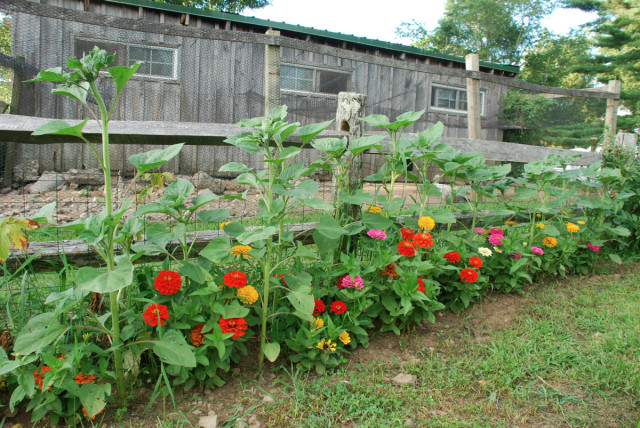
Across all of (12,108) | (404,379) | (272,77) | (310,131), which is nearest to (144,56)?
(12,108)

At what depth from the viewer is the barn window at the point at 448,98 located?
9.93m

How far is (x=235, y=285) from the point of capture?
158cm

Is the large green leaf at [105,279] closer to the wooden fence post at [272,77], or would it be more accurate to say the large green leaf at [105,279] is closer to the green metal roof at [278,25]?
the wooden fence post at [272,77]

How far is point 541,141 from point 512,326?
51.1 feet

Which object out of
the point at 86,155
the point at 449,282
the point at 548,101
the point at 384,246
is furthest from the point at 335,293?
the point at 548,101

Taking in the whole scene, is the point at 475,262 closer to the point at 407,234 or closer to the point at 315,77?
A: the point at 407,234

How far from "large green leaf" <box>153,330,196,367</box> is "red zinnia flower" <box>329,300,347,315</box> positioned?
66 centimetres

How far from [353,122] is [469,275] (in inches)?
44.2

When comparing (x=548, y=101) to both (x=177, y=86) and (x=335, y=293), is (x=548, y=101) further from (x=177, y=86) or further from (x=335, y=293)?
(x=335, y=293)

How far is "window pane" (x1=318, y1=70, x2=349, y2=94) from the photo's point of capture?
27.8 ft

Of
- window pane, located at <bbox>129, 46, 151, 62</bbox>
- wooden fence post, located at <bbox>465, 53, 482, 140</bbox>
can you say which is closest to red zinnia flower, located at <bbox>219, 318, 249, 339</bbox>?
wooden fence post, located at <bbox>465, 53, 482, 140</bbox>

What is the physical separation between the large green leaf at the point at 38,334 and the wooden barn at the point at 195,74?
4.25 metres

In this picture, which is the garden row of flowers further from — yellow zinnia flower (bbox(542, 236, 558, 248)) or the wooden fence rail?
the wooden fence rail

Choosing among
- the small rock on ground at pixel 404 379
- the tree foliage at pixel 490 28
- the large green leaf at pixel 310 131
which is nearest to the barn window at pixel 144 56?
the large green leaf at pixel 310 131
